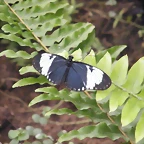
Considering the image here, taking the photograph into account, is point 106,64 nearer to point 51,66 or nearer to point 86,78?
point 86,78

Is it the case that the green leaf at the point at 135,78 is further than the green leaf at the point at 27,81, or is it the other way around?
the green leaf at the point at 27,81

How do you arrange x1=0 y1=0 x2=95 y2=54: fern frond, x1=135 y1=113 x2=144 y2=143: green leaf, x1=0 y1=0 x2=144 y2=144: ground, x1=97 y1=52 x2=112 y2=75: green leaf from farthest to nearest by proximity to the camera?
x1=0 y1=0 x2=144 y2=144: ground → x1=0 y1=0 x2=95 y2=54: fern frond → x1=97 y1=52 x2=112 y2=75: green leaf → x1=135 y1=113 x2=144 y2=143: green leaf

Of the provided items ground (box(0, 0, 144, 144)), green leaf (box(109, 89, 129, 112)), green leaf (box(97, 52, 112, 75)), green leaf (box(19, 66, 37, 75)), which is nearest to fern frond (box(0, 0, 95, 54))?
green leaf (box(19, 66, 37, 75))

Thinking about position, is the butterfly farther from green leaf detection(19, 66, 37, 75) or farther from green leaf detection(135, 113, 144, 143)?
green leaf detection(135, 113, 144, 143)

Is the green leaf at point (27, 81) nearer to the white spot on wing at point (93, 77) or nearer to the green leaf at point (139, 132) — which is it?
the white spot on wing at point (93, 77)

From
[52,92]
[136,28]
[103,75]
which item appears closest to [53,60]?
[52,92]

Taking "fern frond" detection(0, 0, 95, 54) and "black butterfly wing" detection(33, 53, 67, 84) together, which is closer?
"black butterfly wing" detection(33, 53, 67, 84)

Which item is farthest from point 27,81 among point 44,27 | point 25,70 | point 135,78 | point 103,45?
point 103,45

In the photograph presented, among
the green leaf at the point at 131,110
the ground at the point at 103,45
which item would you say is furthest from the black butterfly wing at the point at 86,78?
the ground at the point at 103,45
